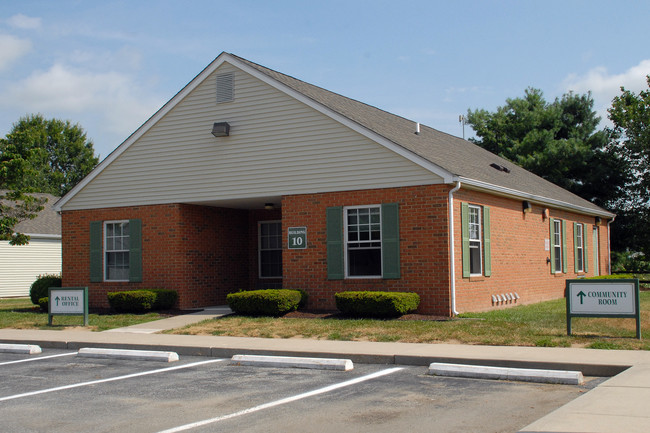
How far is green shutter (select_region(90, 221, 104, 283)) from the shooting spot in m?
21.0

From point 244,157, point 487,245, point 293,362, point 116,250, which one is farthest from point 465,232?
point 116,250

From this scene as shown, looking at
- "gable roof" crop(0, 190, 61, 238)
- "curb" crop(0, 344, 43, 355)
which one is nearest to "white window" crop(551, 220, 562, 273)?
"curb" crop(0, 344, 43, 355)

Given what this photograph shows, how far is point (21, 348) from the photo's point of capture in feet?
42.7

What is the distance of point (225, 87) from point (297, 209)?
4.10 m

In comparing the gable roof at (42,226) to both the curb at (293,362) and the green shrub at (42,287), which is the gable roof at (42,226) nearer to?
the green shrub at (42,287)

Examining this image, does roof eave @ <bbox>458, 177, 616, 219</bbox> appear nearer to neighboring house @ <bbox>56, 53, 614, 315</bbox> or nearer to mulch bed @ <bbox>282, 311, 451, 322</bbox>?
neighboring house @ <bbox>56, 53, 614, 315</bbox>

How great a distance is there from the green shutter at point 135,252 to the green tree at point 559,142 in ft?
78.3

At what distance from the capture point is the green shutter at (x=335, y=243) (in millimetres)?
17375

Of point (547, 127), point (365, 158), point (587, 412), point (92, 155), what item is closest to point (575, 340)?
point (587, 412)

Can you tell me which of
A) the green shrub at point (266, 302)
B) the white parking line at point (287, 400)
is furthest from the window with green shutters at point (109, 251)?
the white parking line at point (287, 400)

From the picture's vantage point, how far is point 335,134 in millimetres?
17516

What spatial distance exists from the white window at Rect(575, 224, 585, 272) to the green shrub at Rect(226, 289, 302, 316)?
12.8 m

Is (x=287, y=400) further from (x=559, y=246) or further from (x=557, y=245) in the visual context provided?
(x=559, y=246)

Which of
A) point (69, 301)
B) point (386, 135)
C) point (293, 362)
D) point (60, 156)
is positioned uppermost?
point (60, 156)
